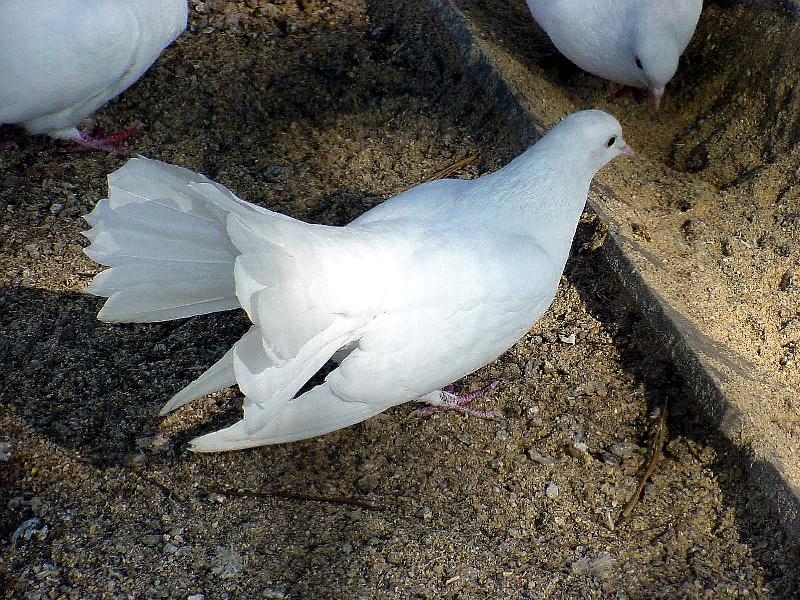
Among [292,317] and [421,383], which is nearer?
[292,317]

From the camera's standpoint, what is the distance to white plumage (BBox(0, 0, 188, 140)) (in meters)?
3.50

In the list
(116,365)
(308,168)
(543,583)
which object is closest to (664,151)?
(308,168)

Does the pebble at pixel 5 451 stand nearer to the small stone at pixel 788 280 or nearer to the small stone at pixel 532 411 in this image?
the small stone at pixel 532 411

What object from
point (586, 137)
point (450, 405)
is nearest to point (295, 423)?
point (450, 405)

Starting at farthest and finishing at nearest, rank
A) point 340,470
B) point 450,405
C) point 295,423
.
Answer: point 450,405
point 340,470
point 295,423

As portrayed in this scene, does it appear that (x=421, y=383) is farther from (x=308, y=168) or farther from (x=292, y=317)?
(x=308, y=168)

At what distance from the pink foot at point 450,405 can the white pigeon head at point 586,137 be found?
0.84m

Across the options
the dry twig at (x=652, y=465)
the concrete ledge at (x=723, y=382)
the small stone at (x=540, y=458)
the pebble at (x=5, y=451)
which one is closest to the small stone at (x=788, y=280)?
the concrete ledge at (x=723, y=382)

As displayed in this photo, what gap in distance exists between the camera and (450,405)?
289 centimetres

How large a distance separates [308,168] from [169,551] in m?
1.92

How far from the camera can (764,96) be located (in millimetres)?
3697

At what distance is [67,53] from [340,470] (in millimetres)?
2052

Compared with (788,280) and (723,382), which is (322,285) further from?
(788,280)

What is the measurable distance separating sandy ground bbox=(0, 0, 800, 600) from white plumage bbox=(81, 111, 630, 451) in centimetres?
33
